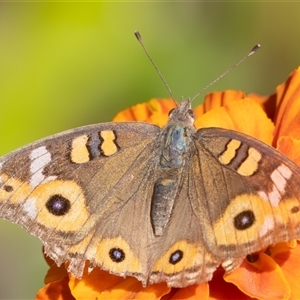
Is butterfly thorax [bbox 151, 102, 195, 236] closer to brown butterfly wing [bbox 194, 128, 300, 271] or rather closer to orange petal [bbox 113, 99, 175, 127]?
brown butterfly wing [bbox 194, 128, 300, 271]

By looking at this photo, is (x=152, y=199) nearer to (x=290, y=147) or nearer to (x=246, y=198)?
(x=246, y=198)

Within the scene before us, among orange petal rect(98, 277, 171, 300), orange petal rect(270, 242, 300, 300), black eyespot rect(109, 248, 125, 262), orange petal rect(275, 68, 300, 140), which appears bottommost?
orange petal rect(270, 242, 300, 300)

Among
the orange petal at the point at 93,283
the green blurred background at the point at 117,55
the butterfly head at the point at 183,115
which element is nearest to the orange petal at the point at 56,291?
the orange petal at the point at 93,283

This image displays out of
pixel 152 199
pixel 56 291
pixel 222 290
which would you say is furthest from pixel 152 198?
pixel 56 291

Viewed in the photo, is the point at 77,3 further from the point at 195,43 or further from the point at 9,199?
the point at 9,199

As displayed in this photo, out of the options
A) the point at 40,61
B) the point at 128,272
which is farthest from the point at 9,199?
the point at 40,61

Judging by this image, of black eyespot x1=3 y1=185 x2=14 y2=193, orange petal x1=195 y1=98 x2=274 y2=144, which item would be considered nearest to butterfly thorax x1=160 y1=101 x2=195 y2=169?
orange petal x1=195 y1=98 x2=274 y2=144
